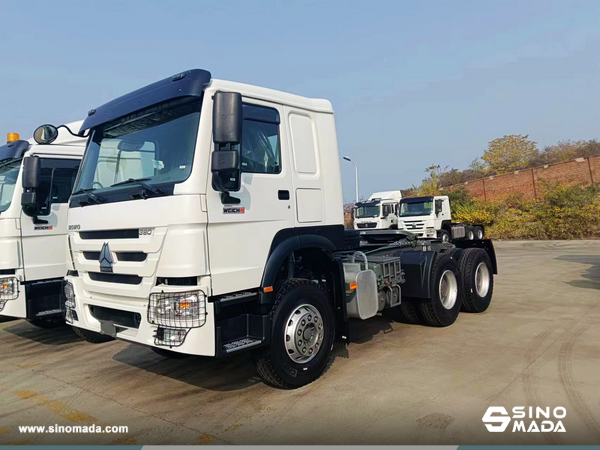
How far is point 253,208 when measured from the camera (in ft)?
13.7

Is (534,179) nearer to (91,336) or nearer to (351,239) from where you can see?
(351,239)

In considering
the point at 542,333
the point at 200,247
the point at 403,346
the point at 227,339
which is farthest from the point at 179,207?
the point at 542,333

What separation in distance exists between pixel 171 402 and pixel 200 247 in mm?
1708

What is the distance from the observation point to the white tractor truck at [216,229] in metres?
3.70

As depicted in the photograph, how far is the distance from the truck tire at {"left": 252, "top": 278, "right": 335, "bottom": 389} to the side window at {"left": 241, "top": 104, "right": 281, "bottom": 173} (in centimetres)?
118

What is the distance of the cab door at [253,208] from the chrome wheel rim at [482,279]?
15.0ft

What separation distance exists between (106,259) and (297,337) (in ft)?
6.38

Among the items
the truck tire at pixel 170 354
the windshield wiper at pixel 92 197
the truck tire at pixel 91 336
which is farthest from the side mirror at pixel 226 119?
the truck tire at pixel 91 336

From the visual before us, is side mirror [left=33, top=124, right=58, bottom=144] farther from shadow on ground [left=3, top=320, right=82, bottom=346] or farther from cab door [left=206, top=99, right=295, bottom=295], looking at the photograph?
shadow on ground [left=3, top=320, right=82, bottom=346]

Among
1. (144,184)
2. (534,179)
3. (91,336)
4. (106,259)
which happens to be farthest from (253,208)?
(534,179)

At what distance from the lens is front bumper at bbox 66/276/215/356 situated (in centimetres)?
364

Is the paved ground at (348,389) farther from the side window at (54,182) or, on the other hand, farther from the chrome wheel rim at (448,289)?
the side window at (54,182)

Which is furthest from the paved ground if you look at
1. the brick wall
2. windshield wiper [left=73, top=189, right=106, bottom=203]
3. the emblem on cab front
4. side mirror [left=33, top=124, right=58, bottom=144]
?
the brick wall

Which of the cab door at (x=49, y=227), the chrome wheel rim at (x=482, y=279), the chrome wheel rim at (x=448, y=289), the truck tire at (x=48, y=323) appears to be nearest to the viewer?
the cab door at (x=49, y=227)
